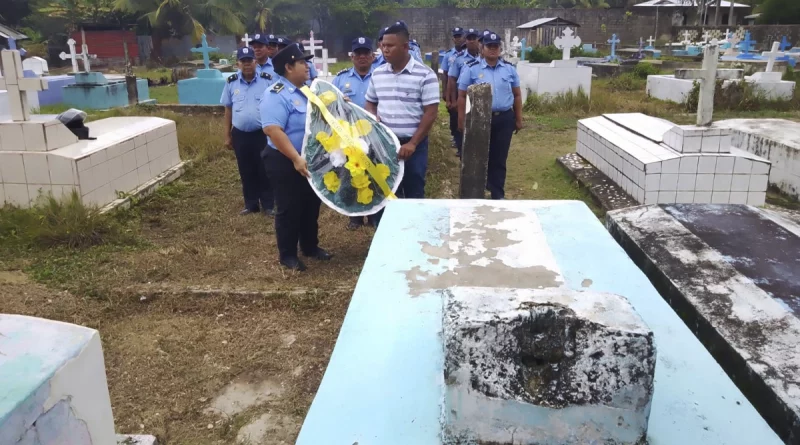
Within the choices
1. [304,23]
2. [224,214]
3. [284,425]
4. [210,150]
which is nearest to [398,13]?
[304,23]

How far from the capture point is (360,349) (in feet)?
5.59

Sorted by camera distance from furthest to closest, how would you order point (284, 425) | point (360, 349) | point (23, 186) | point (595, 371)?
point (23, 186) < point (284, 425) < point (360, 349) < point (595, 371)

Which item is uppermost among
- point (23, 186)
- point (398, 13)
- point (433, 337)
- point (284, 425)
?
point (398, 13)

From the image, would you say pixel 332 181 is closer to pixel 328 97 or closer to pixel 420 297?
pixel 328 97

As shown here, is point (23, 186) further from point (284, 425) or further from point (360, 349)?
point (360, 349)

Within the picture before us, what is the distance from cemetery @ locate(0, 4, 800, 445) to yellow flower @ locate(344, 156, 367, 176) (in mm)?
182

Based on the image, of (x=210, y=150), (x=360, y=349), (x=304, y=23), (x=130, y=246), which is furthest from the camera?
(x=304, y=23)

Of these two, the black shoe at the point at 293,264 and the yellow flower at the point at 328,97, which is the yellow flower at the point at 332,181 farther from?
the black shoe at the point at 293,264

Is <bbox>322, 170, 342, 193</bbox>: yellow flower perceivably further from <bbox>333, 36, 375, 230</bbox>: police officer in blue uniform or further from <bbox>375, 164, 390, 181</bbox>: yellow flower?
<bbox>333, 36, 375, 230</bbox>: police officer in blue uniform

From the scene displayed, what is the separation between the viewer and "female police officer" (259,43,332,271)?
4.07 meters

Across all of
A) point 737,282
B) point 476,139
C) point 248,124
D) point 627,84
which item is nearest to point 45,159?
point 248,124

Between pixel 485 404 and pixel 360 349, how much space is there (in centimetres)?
53

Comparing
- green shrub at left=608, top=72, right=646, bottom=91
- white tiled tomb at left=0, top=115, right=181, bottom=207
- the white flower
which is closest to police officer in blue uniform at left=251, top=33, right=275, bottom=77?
white tiled tomb at left=0, top=115, right=181, bottom=207

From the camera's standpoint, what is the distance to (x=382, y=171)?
13.9 feet
